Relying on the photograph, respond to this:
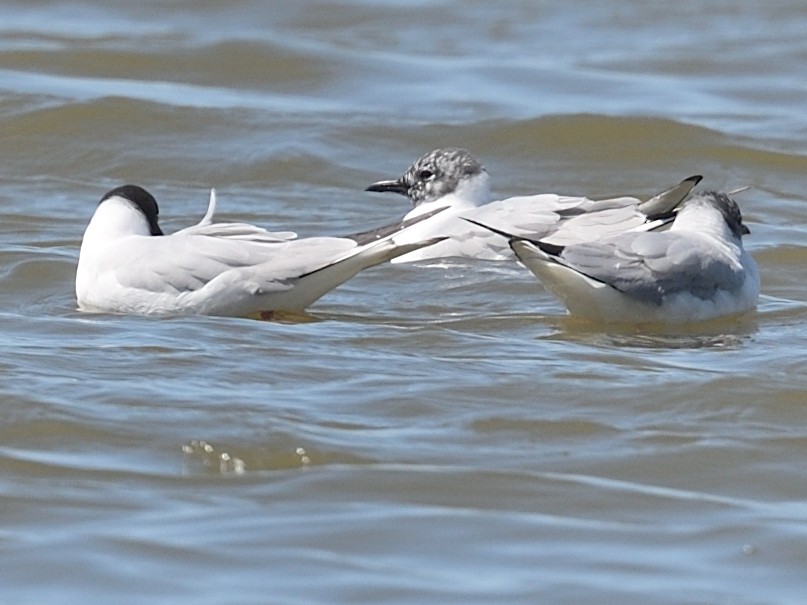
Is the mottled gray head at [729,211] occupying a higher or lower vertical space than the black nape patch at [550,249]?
higher

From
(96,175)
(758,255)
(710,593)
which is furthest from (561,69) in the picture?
(710,593)

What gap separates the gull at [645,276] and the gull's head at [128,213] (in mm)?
1986

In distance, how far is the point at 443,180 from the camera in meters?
12.2

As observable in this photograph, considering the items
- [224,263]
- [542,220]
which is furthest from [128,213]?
[542,220]

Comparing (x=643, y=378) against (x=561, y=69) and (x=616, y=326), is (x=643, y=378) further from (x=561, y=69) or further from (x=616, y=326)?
(x=561, y=69)

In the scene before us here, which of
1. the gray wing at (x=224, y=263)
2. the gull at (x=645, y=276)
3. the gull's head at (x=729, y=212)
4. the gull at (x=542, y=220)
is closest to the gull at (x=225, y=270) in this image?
the gray wing at (x=224, y=263)

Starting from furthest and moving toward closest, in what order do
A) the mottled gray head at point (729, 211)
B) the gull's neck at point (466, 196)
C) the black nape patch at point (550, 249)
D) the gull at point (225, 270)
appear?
the gull's neck at point (466, 196) < the mottled gray head at point (729, 211) < the gull at point (225, 270) < the black nape patch at point (550, 249)

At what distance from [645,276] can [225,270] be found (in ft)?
6.54

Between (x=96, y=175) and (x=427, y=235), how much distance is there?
10.7ft

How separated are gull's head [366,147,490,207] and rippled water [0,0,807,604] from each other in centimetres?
31

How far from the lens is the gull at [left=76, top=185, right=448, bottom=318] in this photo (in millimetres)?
8789

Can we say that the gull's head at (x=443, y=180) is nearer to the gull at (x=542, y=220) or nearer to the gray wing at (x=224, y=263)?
the gull at (x=542, y=220)

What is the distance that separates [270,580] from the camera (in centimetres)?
534

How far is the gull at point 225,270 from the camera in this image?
28.8ft
